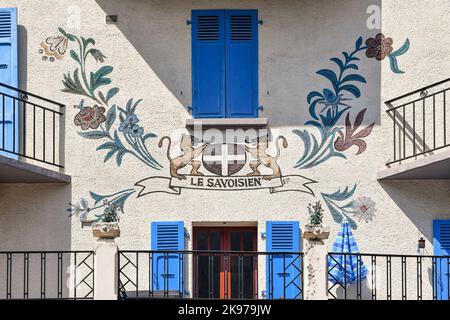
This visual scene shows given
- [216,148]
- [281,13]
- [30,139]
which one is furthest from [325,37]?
[30,139]

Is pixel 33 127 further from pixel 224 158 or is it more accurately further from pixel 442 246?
pixel 442 246

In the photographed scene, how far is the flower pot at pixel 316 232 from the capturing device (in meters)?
22.1

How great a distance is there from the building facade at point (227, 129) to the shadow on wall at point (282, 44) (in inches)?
0.9

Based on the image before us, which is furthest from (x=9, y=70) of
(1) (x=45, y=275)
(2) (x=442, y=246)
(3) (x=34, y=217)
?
(2) (x=442, y=246)

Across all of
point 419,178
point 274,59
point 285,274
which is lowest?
point 285,274

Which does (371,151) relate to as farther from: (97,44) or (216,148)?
(97,44)

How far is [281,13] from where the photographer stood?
24359 millimetres

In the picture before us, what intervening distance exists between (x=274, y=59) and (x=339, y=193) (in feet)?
7.58

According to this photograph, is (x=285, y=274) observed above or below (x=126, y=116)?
below

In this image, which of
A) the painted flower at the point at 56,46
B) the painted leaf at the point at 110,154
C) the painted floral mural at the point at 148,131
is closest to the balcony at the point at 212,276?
the painted floral mural at the point at 148,131

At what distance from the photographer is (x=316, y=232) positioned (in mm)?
22125

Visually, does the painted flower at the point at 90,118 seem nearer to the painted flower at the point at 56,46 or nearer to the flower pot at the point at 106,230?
the painted flower at the point at 56,46

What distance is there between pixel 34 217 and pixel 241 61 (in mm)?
3980

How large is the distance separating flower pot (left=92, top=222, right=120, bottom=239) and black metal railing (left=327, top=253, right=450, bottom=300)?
3304 millimetres
